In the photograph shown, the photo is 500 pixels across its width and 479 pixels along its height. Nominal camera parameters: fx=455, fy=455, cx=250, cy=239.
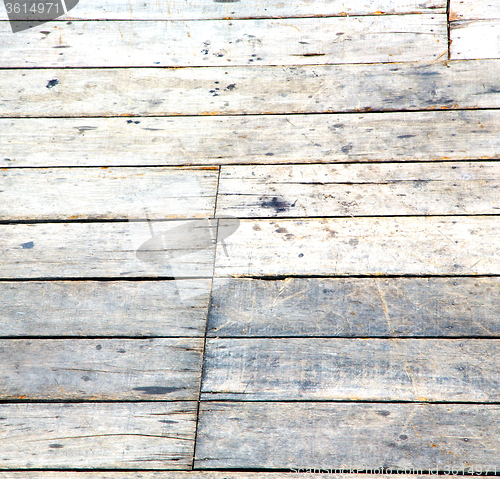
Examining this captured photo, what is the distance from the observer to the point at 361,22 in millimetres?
1779

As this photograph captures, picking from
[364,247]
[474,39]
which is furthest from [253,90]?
[474,39]

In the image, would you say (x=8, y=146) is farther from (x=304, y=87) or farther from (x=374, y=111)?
(x=374, y=111)

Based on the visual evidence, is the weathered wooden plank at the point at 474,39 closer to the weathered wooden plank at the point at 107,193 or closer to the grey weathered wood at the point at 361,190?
the grey weathered wood at the point at 361,190

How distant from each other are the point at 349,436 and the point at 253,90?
1.19 m

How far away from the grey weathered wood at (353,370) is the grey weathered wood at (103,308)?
0.48ft

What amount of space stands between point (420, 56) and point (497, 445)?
132 cm

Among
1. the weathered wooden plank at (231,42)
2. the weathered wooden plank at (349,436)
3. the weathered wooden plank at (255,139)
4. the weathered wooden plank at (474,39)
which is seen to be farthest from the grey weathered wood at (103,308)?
the weathered wooden plank at (474,39)

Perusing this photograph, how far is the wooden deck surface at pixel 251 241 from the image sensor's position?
1163mm

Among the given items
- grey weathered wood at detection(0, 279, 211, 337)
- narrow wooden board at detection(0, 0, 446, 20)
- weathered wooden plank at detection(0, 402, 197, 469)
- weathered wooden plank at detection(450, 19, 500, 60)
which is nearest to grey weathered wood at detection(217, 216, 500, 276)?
grey weathered wood at detection(0, 279, 211, 337)

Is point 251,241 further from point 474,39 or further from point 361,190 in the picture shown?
point 474,39

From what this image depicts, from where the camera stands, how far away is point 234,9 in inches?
72.6

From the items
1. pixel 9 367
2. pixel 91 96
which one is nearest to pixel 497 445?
pixel 9 367

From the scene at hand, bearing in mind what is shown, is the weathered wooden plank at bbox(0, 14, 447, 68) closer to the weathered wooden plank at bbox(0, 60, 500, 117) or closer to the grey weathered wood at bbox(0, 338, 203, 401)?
the weathered wooden plank at bbox(0, 60, 500, 117)

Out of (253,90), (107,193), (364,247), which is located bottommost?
(364,247)
